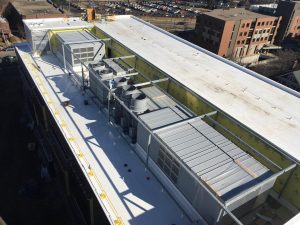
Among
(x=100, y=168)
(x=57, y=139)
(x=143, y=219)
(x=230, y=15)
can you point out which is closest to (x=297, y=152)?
(x=143, y=219)

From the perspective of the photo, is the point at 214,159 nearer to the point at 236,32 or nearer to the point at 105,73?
the point at 105,73

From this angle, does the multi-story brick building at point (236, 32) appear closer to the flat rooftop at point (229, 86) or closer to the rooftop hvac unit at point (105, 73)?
the flat rooftop at point (229, 86)

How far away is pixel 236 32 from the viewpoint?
215ft

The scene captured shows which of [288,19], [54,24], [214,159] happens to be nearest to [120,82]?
[214,159]

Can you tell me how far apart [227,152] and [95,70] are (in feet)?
39.6

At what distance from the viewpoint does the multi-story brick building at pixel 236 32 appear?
63872 mm

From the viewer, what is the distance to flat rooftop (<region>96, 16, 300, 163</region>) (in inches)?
590

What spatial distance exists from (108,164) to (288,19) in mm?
79110

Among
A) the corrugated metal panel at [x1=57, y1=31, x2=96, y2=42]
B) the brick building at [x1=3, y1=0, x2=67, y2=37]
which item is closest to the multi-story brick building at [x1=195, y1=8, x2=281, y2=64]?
the brick building at [x1=3, y1=0, x2=67, y2=37]

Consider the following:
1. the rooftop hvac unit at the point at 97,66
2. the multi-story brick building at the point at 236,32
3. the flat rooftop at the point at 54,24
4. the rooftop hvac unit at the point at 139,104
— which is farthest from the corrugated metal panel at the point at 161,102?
the multi-story brick building at the point at 236,32

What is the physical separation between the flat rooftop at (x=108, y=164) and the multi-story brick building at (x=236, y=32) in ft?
168

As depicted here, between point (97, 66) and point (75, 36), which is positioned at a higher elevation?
point (75, 36)

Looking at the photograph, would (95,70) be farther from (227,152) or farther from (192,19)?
(192,19)

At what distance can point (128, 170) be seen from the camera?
1527 centimetres
